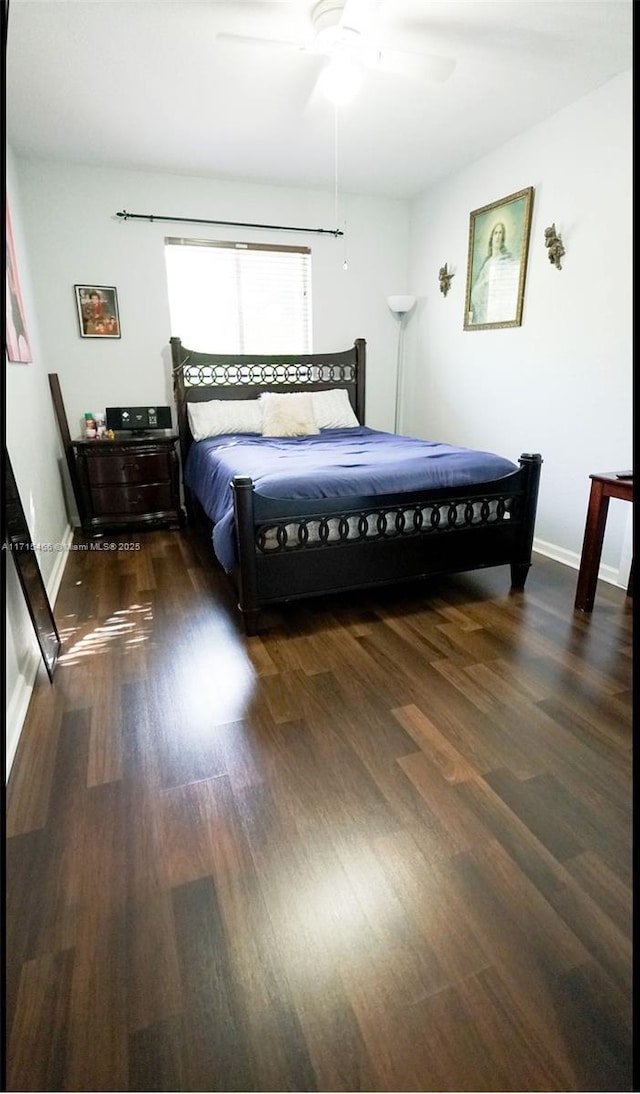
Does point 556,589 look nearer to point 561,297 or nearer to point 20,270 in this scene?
point 561,297

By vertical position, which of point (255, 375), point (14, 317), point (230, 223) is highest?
point (230, 223)

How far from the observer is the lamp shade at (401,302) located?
4305 mm

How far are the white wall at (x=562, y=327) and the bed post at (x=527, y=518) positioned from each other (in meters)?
0.50

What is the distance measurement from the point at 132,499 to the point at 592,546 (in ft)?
10.0

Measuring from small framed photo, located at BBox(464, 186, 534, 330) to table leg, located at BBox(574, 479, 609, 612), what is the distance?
1.55m

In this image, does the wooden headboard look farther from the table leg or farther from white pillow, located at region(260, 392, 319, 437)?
the table leg

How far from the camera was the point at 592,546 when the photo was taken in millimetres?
2498

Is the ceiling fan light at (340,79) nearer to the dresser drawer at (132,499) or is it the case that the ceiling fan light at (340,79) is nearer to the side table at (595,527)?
the side table at (595,527)

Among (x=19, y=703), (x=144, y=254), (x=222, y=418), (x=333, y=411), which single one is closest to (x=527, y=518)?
(x=333, y=411)

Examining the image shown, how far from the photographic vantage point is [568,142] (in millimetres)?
2881

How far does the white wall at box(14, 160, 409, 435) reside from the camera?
142 inches

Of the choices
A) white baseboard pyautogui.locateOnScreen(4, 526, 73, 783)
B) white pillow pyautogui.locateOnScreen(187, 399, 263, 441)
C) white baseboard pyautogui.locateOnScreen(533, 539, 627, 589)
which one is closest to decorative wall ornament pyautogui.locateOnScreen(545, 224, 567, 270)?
white baseboard pyautogui.locateOnScreen(533, 539, 627, 589)

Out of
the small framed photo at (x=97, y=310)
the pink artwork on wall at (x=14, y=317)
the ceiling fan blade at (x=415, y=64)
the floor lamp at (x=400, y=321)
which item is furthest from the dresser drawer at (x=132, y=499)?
the ceiling fan blade at (x=415, y=64)

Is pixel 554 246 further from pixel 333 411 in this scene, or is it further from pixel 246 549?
pixel 246 549
